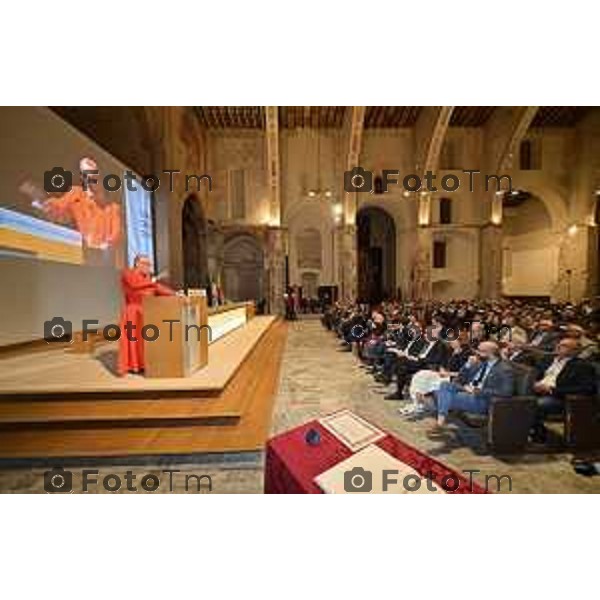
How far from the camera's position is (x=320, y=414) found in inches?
171

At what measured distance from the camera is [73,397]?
3809 millimetres

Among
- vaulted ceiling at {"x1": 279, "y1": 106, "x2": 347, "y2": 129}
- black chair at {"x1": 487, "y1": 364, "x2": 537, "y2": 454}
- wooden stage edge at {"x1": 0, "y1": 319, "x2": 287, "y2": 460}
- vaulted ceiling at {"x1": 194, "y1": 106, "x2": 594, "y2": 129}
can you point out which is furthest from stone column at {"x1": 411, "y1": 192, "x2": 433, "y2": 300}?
wooden stage edge at {"x1": 0, "y1": 319, "x2": 287, "y2": 460}

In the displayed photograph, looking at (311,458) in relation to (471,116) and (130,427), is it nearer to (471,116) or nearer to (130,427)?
(130,427)

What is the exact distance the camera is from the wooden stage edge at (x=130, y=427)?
328cm

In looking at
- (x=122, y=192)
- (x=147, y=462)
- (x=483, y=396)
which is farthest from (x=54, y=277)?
(x=483, y=396)

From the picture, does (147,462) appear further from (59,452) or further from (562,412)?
(562,412)

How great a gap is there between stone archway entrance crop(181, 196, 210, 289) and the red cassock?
24.3 ft

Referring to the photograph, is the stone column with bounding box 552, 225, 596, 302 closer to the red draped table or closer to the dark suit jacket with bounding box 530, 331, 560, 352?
the dark suit jacket with bounding box 530, 331, 560, 352

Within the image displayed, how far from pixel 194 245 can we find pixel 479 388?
10.2 m

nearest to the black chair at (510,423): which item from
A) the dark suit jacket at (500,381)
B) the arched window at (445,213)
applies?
the dark suit jacket at (500,381)

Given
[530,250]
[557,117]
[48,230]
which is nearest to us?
[48,230]

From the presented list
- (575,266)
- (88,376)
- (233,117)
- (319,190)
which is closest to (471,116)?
(319,190)

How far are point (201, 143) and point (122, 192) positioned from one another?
4294mm
